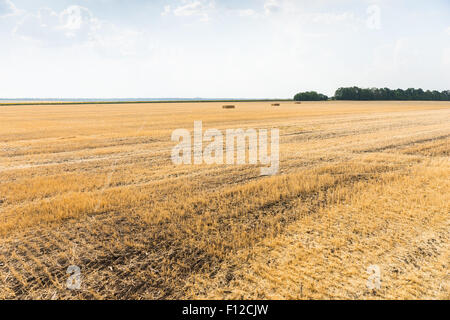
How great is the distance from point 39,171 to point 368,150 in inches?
542

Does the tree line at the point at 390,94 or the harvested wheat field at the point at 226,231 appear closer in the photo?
the harvested wheat field at the point at 226,231

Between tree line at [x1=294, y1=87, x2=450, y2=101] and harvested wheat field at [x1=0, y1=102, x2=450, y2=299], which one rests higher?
tree line at [x1=294, y1=87, x2=450, y2=101]

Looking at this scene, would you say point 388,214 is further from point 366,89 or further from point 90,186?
point 366,89

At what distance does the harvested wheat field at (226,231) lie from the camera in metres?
3.69

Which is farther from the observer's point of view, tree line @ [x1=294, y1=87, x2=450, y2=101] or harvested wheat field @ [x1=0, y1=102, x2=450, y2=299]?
tree line @ [x1=294, y1=87, x2=450, y2=101]

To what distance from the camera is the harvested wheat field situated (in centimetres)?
369

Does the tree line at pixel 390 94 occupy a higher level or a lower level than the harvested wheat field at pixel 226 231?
higher

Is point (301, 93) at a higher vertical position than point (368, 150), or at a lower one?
higher

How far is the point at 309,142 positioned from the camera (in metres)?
15.5

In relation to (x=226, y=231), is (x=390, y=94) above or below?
above

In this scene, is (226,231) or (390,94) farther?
(390,94)

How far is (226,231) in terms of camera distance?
517 centimetres
